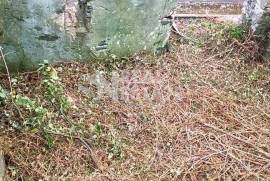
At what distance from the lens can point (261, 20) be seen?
17.0 ft

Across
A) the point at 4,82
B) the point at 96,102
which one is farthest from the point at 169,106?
the point at 4,82

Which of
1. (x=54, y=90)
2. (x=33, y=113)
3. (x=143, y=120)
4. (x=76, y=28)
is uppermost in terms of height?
(x=76, y=28)

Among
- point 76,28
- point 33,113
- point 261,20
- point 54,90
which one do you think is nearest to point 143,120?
point 54,90

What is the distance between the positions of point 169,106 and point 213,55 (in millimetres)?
1226

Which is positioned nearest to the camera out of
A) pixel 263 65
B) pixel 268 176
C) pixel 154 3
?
pixel 268 176

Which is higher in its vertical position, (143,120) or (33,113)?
(33,113)

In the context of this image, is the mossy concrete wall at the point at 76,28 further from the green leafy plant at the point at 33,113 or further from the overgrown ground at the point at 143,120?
the green leafy plant at the point at 33,113

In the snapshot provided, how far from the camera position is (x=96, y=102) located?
14.9ft

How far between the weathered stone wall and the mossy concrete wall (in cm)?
104

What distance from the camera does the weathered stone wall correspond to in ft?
16.8

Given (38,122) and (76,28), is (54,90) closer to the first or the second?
(38,122)

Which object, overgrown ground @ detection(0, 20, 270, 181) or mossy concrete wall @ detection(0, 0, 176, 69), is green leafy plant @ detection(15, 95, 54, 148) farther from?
mossy concrete wall @ detection(0, 0, 176, 69)

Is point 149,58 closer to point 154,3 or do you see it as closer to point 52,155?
point 154,3

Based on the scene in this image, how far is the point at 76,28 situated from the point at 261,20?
2.15 m
